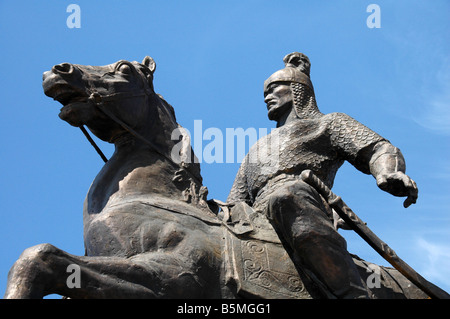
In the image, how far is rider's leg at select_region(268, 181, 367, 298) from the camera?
7.75 meters

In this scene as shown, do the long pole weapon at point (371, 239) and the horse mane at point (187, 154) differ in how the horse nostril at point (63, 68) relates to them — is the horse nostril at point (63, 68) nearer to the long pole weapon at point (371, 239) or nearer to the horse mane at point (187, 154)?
the horse mane at point (187, 154)

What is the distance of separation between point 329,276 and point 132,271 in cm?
195

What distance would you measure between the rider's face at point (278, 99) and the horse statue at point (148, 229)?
1.65 metres

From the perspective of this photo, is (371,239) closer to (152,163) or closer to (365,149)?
(365,149)

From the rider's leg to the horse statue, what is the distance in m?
0.16

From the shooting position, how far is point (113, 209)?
7.71 metres

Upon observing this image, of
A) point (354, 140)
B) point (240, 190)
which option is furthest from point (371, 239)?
point (240, 190)

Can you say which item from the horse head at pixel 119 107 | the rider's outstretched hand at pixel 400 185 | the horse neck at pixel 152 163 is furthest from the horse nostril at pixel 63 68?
the rider's outstretched hand at pixel 400 185

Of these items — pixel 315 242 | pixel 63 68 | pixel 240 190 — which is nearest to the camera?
pixel 315 242

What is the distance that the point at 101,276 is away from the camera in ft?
22.2

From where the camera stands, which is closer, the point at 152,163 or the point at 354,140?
the point at 152,163

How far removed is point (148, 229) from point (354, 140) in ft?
9.73

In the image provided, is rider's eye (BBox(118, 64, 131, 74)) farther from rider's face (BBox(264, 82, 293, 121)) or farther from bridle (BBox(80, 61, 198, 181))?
rider's face (BBox(264, 82, 293, 121))
